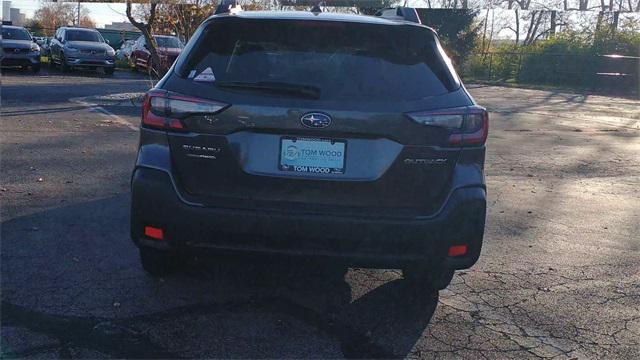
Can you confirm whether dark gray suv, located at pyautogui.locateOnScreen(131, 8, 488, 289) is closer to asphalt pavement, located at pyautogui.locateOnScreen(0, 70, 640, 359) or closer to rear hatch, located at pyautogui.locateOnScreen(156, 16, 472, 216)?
rear hatch, located at pyautogui.locateOnScreen(156, 16, 472, 216)

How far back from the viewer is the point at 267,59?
150 inches

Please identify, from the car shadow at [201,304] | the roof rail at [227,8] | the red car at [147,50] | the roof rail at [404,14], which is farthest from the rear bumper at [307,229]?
the red car at [147,50]

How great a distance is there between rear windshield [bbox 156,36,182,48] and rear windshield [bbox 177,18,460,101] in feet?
71.5

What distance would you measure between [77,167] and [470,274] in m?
5.01

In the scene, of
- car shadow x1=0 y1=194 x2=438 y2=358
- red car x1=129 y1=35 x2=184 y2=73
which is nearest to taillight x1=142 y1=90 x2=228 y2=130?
car shadow x1=0 y1=194 x2=438 y2=358

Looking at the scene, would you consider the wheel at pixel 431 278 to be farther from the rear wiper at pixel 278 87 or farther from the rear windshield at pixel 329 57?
the rear wiper at pixel 278 87

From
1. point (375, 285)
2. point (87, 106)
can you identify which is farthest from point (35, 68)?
point (375, 285)

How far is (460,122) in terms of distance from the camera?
3.73m

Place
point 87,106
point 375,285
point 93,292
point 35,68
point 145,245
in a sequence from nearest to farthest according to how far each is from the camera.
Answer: point 145,245 < point 93,292 < point 375,285 < point 87,106 < point 35,68

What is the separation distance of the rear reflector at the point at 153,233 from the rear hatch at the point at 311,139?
0.92ft

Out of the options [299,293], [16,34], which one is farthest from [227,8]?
[16,34]

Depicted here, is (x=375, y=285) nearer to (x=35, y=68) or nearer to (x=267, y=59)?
(x=267, y=59)

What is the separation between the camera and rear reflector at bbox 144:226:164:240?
3.74 metres

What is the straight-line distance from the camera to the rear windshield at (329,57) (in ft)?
12.2
